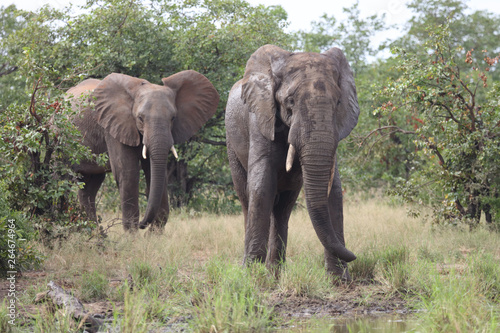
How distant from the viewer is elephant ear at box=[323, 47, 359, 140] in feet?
19.8

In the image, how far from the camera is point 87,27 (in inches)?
533

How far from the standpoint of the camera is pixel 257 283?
5.81 metres

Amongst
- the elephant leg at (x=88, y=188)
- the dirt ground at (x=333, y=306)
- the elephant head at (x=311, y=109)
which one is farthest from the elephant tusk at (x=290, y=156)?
the elephant leg at (x=88, y=188)

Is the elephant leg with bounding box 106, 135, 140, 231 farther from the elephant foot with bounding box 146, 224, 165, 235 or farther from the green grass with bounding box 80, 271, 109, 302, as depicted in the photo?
the green grass with bounding box 80, 271, 109, 302

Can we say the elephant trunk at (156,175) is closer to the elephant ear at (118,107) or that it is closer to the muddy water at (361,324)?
the elephant ear at (118,107)

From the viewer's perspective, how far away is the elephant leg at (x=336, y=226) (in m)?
6.19

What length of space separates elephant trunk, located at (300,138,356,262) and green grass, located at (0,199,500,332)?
1.14 ft

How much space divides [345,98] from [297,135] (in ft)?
2.39

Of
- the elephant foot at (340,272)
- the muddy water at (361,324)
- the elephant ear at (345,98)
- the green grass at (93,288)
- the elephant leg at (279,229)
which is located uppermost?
the elephant ear at (345,98)

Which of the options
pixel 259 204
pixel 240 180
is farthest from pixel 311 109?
pixel 240 180

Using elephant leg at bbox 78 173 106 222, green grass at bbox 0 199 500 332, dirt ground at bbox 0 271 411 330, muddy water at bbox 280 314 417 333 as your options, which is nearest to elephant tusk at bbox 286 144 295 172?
green grass at bbox 0 199 500 332

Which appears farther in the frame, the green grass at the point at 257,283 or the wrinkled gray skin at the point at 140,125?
the wrinkled gray skin at the point at 140,125

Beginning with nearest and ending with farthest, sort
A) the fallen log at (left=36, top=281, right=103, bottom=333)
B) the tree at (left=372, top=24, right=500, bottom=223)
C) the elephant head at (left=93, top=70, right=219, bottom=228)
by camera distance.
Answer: the fallen log at (left=36, top=281, right=103, bottom=333) → the elephant head at (left=93, top=70, right=219, bottom=228) → the tree at (left=372, top=24, right=500, bottom=223)

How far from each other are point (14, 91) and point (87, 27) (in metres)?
4.00
